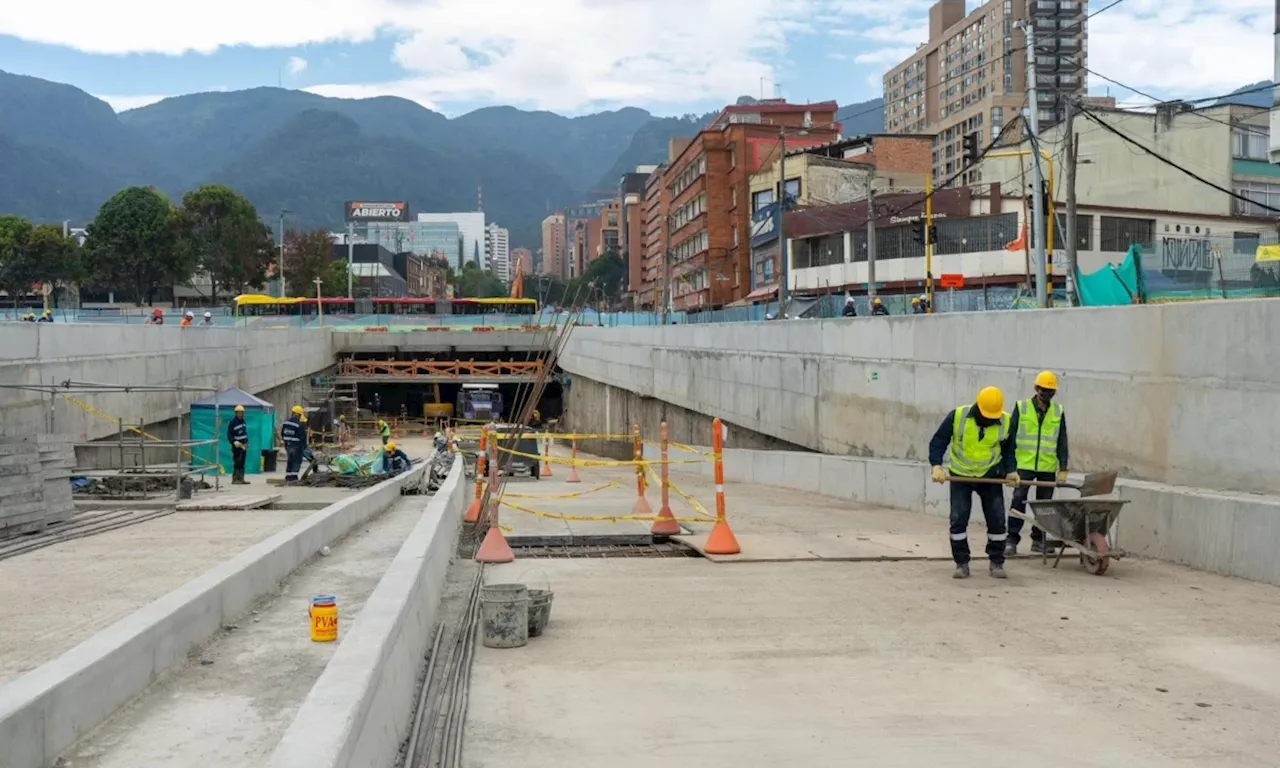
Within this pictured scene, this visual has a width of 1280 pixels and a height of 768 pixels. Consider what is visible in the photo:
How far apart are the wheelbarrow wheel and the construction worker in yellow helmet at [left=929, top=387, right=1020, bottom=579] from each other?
70cm

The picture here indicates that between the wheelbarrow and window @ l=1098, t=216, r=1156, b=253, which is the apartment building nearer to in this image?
window @ l=1098, t=216, r=1156, b=253

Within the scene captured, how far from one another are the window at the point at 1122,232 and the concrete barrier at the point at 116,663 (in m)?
44.9

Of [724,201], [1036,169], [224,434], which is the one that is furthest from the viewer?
[724,201]

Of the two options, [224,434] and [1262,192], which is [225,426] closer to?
[224,434]

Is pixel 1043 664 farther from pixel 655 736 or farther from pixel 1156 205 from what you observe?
pixel 1156 205

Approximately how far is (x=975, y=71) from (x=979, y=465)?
5132 inches

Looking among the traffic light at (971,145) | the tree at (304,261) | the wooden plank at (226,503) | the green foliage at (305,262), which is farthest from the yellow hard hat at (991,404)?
the tree at (304,261)

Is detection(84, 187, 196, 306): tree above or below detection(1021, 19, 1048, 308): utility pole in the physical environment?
above

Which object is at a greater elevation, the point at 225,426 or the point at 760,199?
the point at 760,199

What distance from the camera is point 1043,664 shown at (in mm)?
6262

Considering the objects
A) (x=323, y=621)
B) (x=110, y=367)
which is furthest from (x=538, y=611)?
(x=110, y=367)

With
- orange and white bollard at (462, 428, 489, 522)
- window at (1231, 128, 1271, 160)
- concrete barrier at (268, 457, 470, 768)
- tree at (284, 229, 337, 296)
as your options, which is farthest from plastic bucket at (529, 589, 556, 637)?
tree at (284, 229, 337, 296)

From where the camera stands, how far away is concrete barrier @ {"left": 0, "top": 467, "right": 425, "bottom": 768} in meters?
4.23

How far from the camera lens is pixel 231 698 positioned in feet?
17.5
